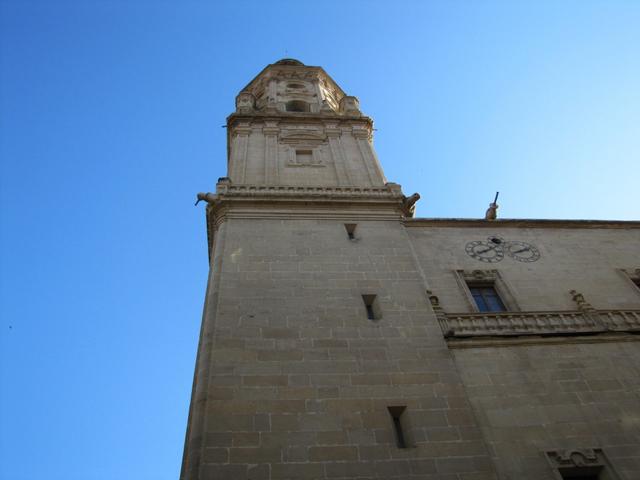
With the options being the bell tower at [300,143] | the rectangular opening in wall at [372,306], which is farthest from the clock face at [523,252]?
the rectangular opening in wall at [372,306]

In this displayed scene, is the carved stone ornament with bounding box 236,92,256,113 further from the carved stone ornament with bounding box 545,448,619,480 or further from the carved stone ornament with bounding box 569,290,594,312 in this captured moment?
the carved stone ornament with bounding box 545,448,619,480

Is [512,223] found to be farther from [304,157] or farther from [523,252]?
[304,157]

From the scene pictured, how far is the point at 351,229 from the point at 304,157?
6.20 metres

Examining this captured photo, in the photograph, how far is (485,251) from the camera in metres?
16.2

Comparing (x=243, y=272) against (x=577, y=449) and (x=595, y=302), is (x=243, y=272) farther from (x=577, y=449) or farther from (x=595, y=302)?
(x=595, y=302)

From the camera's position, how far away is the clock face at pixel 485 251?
15883 millimetres

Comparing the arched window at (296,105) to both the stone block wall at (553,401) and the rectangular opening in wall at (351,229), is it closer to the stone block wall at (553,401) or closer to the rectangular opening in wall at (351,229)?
the rectangular opening in wall at (351,229)

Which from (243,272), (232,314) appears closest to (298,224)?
(243,272)

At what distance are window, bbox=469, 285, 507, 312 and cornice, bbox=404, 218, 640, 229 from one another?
116 inches

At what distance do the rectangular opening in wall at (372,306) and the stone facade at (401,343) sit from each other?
0.05m

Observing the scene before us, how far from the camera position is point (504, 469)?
9.10 meters

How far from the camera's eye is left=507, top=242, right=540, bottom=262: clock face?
15898 mm

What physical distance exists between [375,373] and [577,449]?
4094 millimetres

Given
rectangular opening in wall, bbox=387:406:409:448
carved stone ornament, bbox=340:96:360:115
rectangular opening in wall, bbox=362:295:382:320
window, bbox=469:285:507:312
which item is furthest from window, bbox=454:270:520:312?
carved stone ornament, bbox=340:96:360:115
